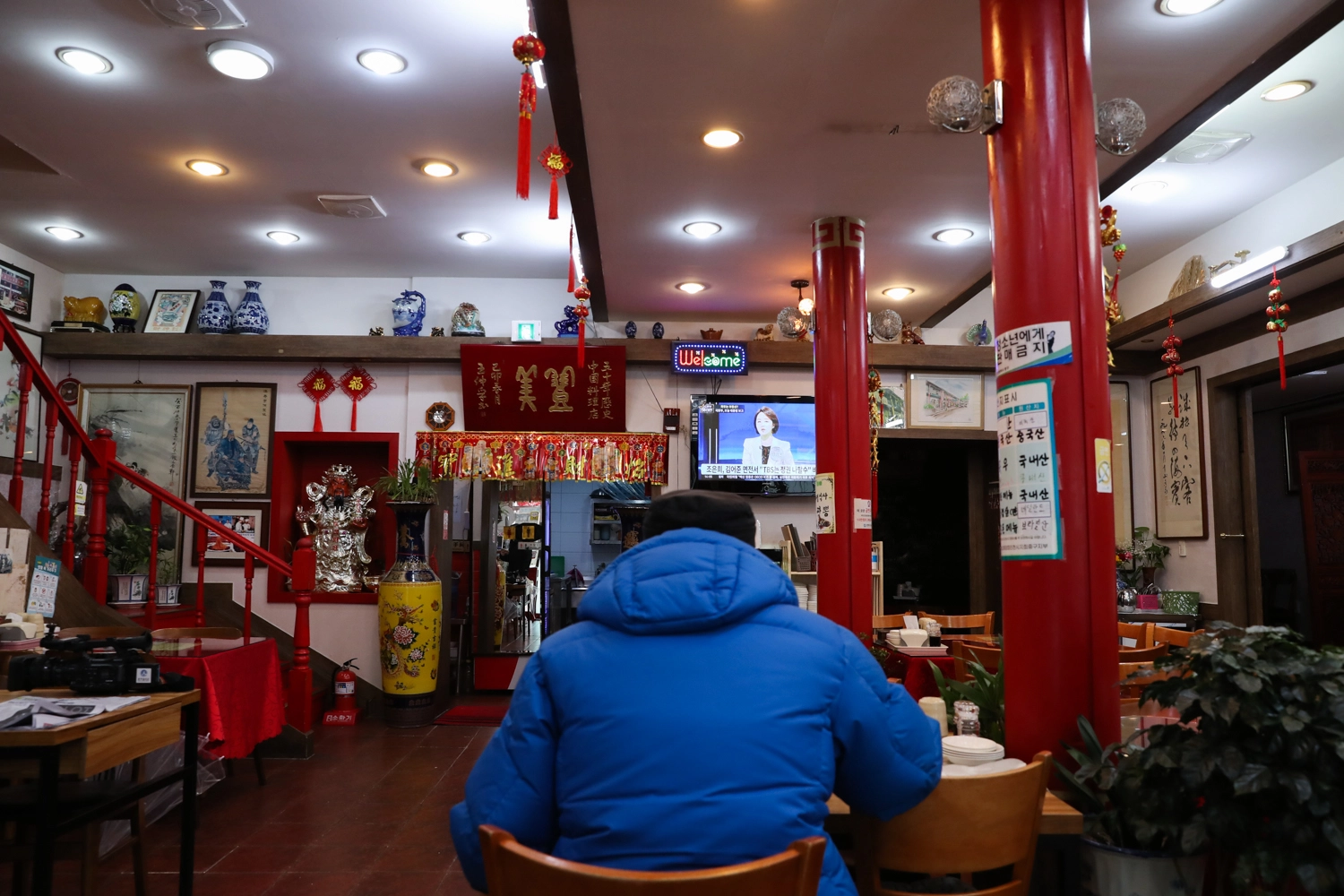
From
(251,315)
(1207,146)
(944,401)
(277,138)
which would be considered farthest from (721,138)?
(251,315)

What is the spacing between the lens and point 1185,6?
329 centimetres

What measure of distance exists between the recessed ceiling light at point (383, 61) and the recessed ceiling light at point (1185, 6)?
3343 millimetres

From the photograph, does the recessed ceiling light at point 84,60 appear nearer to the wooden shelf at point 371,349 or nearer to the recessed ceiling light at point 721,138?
the recessed ceiling light at point 721,138

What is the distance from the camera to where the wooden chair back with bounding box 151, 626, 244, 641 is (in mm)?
4848

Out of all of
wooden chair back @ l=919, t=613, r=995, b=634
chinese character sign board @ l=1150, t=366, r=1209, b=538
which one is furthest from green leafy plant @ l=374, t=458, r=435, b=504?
chinese character sign board @ l=1150, t=366, r=1209, b=538

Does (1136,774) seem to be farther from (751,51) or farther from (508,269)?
(508,269)

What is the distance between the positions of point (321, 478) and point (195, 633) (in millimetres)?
3078

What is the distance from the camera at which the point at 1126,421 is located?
7879 mm

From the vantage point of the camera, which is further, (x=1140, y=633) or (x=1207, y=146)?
(x=1207, y=146)

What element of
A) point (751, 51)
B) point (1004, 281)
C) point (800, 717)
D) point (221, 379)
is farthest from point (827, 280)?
point (221, 379)

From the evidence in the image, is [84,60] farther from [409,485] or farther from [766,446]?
[766,446]

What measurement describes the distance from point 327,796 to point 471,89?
12.6ft

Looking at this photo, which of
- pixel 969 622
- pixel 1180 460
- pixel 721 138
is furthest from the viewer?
pixel 1180 460

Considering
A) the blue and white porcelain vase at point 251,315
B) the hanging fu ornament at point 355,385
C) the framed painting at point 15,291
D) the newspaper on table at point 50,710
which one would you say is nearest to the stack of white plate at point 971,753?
the newspaper on table at point 50,710
